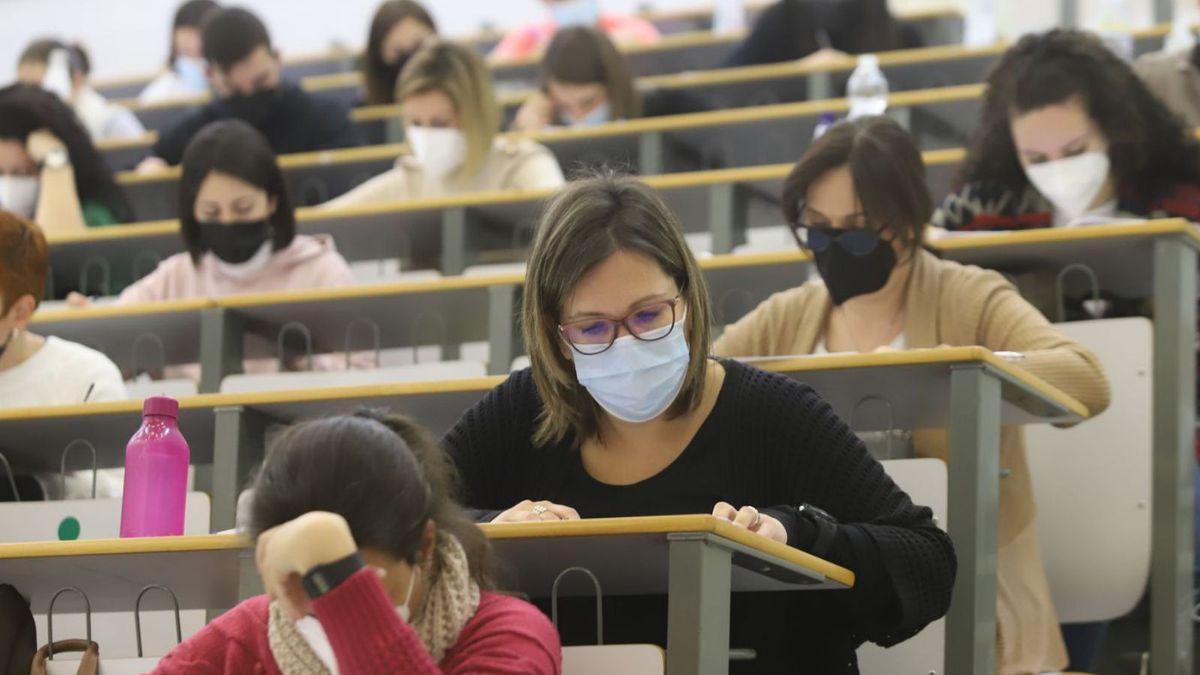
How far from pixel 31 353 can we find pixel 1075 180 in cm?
188

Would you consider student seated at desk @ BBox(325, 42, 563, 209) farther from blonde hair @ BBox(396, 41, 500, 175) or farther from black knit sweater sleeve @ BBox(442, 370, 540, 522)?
black knit sweater sleeve @ BBox(442, 370, 540, 522)

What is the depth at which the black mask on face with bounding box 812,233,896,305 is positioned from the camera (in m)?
2.98

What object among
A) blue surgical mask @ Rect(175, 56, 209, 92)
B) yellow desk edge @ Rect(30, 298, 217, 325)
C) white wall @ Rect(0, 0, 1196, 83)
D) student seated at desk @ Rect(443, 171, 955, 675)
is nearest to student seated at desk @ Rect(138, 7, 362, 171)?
blue surgical mask @ Rect(175, 56, 209, 92)

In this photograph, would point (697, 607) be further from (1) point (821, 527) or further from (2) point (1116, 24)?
(2) point (1116, 24)

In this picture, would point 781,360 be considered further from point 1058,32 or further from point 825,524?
point 1058,32

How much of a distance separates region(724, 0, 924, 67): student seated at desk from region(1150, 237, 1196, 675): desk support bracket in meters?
3.30

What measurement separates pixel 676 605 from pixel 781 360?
2.37 ft

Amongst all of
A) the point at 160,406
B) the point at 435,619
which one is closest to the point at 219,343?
the point at 160,406

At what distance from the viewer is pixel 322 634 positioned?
1.66 m

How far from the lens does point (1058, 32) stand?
12.1 feet

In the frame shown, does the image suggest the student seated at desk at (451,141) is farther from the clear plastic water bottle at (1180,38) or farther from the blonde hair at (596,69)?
the clear plastic water bottle at (1180,38)

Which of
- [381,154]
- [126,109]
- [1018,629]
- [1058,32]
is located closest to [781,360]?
[1018,629]

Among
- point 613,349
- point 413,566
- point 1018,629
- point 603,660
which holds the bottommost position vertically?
point 1018,629

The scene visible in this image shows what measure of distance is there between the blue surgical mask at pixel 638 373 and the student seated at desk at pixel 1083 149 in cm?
154
